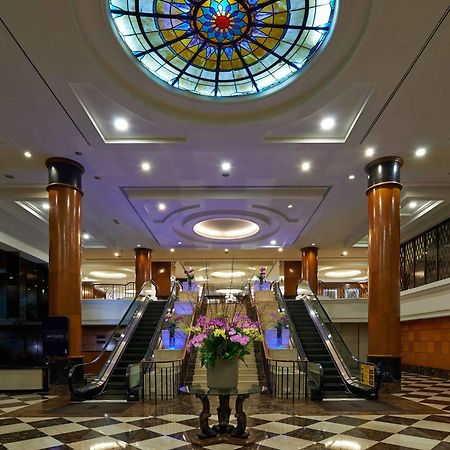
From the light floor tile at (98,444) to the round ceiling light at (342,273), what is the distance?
2497cm

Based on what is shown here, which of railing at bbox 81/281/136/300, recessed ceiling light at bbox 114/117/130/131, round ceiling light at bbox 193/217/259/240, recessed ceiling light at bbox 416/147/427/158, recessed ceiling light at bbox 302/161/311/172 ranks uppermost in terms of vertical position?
recessed ceiling light at bbox 114/117/130/131

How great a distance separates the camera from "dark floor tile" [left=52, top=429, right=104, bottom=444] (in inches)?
216

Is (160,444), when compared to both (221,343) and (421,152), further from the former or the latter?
(421,152)

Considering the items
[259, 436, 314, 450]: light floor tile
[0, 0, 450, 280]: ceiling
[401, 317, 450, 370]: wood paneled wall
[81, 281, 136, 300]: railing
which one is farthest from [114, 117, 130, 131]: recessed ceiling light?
[81, 281, 136, 300]: railing

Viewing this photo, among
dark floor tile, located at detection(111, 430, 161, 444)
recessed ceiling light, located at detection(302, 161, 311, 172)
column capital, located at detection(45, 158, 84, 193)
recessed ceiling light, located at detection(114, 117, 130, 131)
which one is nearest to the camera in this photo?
dark floor tile, located at detection(111, 430, 161, 444)

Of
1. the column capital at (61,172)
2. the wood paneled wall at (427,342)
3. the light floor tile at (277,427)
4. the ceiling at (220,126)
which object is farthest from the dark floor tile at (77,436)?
the wood paneled wall at (427,342)

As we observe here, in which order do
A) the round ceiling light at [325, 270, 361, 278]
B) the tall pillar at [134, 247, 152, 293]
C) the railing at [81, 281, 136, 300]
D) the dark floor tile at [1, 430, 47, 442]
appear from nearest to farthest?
1. the dark floor tile at [1, 430, 47, 442]
2. the tall pillar at [134, 247, 152, 293]
3. the round ceiling light at [325, 270, 361, 278]
4. the railing at [81, 281, 136, 300]

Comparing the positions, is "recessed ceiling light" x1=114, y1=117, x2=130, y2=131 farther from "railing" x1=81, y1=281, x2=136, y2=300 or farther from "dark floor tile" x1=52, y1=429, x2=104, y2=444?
"railing" x1=81, y1=281, x2=136, y2=300

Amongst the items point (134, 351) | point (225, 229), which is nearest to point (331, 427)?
point (134, 351)

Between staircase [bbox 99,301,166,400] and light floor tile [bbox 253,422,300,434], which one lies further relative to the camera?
staircase [bbox 99,301,166,400]

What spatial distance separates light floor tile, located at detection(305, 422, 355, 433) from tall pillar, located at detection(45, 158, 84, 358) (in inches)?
202

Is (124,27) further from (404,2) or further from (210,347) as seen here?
(210,347)

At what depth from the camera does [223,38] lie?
648cm

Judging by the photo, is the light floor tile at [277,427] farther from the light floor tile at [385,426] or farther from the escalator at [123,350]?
the escalator at [123,350]
